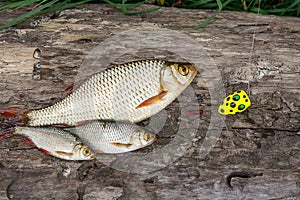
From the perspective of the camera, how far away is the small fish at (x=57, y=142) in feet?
9.31

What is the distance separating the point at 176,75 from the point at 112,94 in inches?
18.8

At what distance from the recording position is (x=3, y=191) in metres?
2.86

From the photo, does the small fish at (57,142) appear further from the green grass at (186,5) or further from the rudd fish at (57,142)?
the green grass at (186,5)

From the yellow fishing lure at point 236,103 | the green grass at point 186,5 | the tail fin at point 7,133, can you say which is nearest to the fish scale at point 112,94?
the tail fin at point 7,133

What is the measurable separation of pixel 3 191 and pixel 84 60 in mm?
1106

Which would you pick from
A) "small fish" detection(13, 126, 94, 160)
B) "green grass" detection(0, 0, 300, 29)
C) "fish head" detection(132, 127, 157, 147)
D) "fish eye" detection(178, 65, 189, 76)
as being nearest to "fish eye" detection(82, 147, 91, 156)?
"small fish" detection(13, 126, 94, 160)

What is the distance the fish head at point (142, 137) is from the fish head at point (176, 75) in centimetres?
35

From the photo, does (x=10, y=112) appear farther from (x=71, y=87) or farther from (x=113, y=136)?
(x=113, y=136)

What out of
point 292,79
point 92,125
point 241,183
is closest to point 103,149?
point 92,125

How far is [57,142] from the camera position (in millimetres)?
2844

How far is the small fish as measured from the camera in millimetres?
2838

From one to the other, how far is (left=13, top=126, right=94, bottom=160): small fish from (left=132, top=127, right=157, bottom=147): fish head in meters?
0.32

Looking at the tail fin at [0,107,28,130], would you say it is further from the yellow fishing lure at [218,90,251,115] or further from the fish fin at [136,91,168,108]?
the yellow fishing lure at [218,90,251,115]

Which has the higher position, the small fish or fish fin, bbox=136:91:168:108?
fish fin, bbox=136:91:168:108
